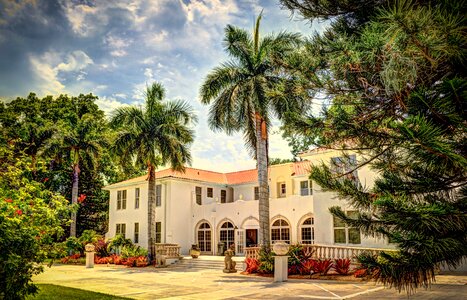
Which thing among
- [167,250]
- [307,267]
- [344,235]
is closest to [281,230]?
[344,235]

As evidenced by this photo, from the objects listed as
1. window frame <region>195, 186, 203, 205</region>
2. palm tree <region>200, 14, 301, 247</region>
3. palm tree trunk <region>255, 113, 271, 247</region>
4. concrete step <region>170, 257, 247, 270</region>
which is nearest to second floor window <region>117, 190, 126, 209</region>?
window frame <region>195, 186, 203, 205</region>

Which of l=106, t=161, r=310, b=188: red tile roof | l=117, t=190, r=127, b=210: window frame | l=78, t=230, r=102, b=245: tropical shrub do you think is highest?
l=106, t=161, r=310, b=188: red tile roof

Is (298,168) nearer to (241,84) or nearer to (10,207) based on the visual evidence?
(241,84)

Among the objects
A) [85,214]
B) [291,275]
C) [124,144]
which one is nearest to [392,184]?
[291,275]

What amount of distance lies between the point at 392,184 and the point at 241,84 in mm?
14059

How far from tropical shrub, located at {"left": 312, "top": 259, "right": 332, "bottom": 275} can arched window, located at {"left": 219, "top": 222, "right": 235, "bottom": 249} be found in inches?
526

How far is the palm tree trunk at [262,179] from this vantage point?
1866 cm

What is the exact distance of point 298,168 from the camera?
28078mm

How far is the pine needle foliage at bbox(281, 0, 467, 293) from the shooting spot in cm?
453

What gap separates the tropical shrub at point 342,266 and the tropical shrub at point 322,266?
1.11 ft

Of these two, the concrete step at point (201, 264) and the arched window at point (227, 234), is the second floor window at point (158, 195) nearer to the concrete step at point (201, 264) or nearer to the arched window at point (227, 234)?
the arched window at point (227, 234)

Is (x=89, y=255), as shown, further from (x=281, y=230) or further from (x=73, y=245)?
(x=281, y=230)

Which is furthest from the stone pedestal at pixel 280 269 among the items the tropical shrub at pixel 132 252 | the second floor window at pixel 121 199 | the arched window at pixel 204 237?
the second floor window at pixel 121 199

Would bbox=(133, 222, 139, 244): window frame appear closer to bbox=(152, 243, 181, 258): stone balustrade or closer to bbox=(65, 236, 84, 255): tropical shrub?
bbox=(65, 236, 84, 255): tropical shrub
